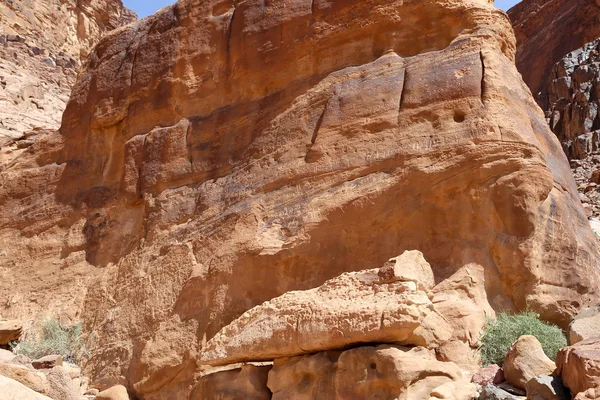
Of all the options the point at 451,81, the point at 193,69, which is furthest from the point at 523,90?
the point at 193,69

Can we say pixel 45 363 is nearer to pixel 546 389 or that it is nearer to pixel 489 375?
pixel 489 375

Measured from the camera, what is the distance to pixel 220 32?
12.5 meters

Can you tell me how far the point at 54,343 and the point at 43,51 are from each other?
25.8 meters

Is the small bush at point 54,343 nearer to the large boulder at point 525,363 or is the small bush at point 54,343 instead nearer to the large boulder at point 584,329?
the large boulder at point 525,363

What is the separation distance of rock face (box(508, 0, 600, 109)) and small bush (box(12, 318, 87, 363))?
95.2 ft

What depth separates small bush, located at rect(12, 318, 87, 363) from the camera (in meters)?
11.0

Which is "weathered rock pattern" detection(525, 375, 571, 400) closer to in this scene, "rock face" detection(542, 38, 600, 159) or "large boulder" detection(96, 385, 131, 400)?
"large boulder" detection(96, 385, 131, 400)

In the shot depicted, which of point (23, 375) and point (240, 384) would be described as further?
point (240, 384)

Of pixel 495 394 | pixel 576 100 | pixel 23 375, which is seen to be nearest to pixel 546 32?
pixel 576 100

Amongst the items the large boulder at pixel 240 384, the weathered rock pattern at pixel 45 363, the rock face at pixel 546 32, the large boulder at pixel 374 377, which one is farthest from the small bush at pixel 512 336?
the rock face at pixel 546 32

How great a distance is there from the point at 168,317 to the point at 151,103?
4.14 meters

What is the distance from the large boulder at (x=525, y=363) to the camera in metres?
6.83

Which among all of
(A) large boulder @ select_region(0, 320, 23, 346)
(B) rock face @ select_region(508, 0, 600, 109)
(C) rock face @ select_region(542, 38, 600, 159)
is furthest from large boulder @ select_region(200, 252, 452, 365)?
(B) rock face @ select_region(508, 0, 600, 109)

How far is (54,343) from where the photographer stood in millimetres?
11250
